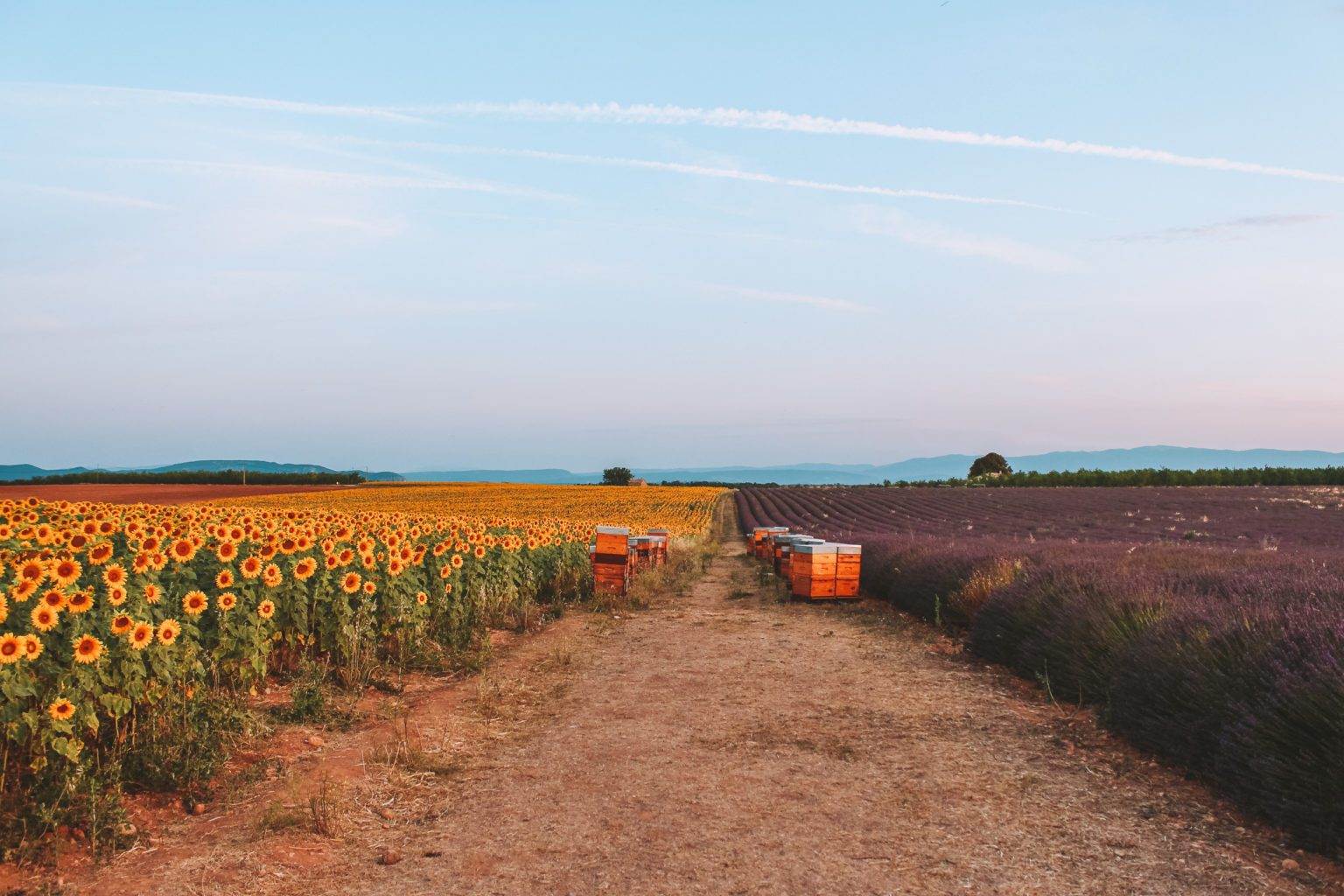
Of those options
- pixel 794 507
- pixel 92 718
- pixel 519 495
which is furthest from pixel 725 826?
pixel 519 495

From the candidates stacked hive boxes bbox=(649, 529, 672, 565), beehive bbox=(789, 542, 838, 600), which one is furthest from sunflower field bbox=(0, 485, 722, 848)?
stacked hive boxes bbox=(649, 529, 672, 565)

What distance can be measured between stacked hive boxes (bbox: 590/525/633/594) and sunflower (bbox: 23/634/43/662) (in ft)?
35.4

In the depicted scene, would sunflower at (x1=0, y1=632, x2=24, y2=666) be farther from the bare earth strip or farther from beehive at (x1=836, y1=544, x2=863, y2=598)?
the bare earth strip

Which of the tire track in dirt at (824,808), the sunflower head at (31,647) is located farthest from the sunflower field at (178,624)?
the tire track in dirt at (824,808)

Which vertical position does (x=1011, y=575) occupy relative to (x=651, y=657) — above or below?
above

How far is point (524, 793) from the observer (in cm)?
559

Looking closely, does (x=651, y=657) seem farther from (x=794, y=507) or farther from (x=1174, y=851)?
(x=794, y=507)

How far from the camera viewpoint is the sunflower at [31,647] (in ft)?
14.3

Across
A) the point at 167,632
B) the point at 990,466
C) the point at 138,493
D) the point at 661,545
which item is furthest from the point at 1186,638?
the point at 990,466

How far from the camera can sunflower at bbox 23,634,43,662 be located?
4.36 meters

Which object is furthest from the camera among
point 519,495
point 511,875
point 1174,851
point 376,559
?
point 519,495

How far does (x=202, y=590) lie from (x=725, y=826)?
14.6 feet

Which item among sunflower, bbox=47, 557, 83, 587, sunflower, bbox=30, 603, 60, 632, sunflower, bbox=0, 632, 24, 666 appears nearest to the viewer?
sunflower, bbox=0, 632, 24, 666

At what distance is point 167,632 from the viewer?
521cm
